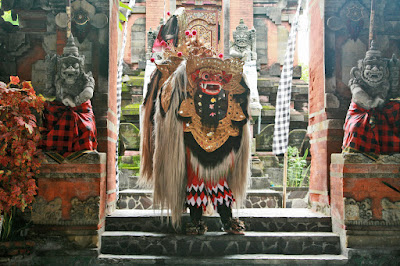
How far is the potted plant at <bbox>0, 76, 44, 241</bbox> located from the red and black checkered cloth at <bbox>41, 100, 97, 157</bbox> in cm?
20

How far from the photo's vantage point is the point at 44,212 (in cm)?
382

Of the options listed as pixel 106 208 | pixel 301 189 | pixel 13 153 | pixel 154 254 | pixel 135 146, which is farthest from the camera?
pixel 135 146

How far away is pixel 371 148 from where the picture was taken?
396cm

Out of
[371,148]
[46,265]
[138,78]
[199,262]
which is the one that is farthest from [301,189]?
[138,78]

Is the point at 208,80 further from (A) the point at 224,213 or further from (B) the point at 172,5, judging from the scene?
(B) the point at 172,5

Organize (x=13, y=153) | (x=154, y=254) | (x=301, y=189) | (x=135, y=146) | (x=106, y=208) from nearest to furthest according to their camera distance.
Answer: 1. (x=13, y=153)
2. (x=154, y=254)
3. (x=106, y=208)
4. (x=301, y=189)
5. (x=135, y=146)

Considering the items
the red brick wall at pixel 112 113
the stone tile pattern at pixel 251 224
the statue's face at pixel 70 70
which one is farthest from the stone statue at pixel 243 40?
the statue's face at pixel 70 70

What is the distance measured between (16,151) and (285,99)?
12.3 feet

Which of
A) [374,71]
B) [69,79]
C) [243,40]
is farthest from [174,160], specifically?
[243,40]

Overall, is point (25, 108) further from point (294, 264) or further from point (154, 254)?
point (294, 264)

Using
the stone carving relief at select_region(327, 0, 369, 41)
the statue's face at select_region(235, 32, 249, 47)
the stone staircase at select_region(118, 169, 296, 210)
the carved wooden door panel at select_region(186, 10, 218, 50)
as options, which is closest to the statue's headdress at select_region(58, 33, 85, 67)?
the stone staircase at select_region(118, 169, 296, 210)

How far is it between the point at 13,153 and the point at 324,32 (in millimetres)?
3715

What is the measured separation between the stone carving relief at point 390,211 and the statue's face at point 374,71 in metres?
1.25

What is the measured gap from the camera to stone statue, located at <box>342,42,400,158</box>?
3.94 meters
